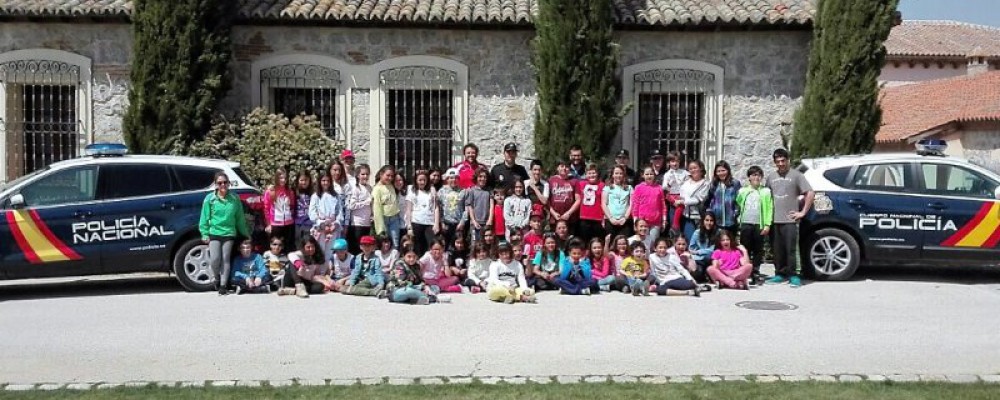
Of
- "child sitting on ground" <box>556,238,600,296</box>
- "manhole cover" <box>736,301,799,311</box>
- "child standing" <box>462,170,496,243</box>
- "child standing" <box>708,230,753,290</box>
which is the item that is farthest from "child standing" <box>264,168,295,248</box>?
"manhole cover" <box>736,301,799,311</box>

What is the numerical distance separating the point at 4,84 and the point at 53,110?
32.2 inches

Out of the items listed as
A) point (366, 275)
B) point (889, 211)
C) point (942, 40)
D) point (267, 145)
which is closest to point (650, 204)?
point (889, 211)

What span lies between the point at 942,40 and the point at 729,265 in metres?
34.1

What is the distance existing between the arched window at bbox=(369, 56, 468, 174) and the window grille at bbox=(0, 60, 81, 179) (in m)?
4.87

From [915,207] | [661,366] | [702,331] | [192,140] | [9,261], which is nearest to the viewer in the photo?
[661,366]

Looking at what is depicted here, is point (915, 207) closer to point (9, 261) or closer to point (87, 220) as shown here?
point (87, 220)

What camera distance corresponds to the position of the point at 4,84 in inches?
615

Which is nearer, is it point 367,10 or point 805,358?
point 805,358

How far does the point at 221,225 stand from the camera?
430 inches

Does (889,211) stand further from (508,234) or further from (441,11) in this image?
(441,11)

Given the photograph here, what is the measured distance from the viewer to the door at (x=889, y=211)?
1198 centimetres

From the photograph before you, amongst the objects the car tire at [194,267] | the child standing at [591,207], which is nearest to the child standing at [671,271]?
the child standing at [591,207]

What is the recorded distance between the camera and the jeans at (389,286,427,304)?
1055 centimetres

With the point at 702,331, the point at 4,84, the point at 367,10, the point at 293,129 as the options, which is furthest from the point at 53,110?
the point at 702,331
